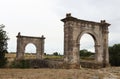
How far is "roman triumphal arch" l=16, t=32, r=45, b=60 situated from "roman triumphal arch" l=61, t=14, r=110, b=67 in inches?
649

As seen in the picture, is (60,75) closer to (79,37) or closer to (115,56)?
(79,37)

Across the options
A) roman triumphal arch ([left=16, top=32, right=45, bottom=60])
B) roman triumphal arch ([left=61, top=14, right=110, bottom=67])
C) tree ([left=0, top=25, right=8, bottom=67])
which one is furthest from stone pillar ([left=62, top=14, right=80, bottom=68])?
roman triumphal arch ([left=16, top=32, right=45, bottom=60])

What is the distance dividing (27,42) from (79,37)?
17.3 meters

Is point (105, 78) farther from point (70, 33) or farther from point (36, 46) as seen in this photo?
point (36, 46)

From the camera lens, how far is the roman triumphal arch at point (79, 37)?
20.6 meters

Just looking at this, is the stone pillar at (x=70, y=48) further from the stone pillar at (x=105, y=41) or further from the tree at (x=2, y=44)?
the tree at (x=2, y=44)

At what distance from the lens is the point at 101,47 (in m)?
23.1

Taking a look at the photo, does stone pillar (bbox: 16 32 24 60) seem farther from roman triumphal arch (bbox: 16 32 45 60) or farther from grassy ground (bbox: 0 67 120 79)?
grassy ground (bbox: 0 67 120 79)

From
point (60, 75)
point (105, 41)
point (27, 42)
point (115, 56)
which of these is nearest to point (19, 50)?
point (27, 42)

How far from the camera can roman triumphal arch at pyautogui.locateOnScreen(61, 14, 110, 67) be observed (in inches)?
810

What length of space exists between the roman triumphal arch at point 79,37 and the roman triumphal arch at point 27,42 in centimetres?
1648

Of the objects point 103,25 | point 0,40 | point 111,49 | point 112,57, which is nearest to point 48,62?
point 0,40

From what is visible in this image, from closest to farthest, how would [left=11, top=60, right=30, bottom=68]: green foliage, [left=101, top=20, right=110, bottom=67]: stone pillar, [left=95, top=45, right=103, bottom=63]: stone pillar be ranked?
[left=95, top=45, right=103, bottom=63]: stone pillar
[left=101, top=20, right=110, bottom=67]: stone pillar
[left=11, top=60, right=30, bottom=68]: green foliage

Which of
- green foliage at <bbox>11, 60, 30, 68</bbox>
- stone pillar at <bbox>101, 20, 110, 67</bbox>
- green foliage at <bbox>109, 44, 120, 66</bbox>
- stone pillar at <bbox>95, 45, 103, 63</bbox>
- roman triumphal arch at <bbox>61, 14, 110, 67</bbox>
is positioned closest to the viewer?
roman triumphal arch at <bbox>61, 14, 110, 67</bbox>
